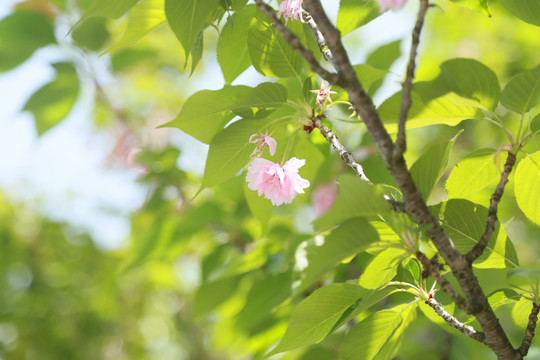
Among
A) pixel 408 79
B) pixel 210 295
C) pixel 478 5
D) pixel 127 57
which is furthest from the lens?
pixel 127 57

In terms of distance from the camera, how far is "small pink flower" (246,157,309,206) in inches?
22.3

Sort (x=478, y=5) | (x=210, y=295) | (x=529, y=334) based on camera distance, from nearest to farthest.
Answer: (x=529, y=334)
(x=478, y=5)
(x=210, y=295)

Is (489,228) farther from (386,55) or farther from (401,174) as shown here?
(386,55)

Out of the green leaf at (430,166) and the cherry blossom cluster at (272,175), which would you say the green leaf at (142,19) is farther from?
the green leaf at (430,166)

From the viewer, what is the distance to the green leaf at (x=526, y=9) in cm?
50

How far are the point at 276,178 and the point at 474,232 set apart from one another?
0.22m

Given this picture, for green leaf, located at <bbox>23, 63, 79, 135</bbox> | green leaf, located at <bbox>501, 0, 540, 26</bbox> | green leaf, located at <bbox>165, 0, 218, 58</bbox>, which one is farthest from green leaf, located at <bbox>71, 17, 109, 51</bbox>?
green leaf, located at <bbox>501, 0, 540, 26</bbox>

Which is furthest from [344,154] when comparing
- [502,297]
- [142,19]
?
[142,19]

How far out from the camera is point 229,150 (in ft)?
1.86

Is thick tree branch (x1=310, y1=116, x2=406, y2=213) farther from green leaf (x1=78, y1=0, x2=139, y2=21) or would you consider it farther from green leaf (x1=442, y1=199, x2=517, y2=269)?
green leaf (x1=78, y1=0, x2=139, y2=21)

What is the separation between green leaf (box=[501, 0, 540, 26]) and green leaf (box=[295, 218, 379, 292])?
0.29 m

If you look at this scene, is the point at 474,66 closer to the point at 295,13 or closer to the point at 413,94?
the point at 413,94

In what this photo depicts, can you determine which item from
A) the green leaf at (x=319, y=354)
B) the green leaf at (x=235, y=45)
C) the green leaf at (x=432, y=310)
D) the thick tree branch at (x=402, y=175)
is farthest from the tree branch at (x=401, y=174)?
the green leaf at (x=319, y=354)

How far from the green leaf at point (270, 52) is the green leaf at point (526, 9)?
0.73 ft
